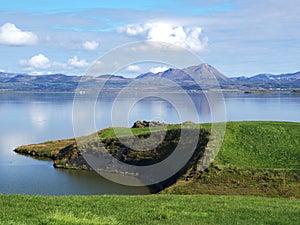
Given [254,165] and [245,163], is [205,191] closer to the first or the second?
[245,163]

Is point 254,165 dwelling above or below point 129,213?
below

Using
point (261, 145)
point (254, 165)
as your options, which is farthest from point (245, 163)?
point (261, 145)

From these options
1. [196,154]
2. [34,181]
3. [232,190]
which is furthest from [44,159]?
[232,190]

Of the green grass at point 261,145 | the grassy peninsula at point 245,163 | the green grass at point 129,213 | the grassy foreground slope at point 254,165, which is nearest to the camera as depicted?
the green grass at point 129,213

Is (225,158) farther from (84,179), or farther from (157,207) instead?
(157,207)

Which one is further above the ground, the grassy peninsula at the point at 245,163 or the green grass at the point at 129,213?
the green grass at the point at 129,213

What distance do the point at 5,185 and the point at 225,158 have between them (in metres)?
24.0

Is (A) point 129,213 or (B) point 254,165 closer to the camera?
(A) point 129,213

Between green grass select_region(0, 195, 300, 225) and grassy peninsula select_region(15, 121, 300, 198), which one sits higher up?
green grass select_region(0, 195, 300, 225)

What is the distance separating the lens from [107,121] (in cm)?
11988

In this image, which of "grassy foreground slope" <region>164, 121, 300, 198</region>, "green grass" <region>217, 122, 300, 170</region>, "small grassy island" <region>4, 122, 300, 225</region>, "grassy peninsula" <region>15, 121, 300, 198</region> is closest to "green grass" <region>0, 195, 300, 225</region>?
"small grassy island" <region>4, 122, 300, 225</region>

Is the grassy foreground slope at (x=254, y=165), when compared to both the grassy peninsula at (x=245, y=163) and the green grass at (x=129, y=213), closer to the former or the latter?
the grassy peninsula at (x=245, y=163)

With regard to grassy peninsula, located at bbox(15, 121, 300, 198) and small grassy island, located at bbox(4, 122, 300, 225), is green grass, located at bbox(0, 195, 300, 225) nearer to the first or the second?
small grassy island, located at bbox(4, 122, 300, 225)

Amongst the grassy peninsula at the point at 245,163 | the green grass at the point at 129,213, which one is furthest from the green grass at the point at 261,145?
the green grass at the point at 129,213
